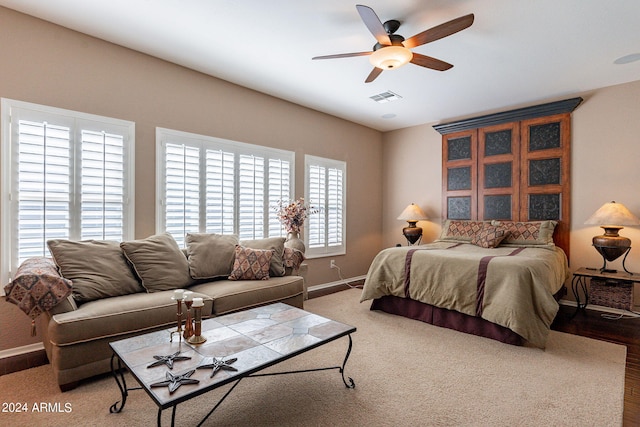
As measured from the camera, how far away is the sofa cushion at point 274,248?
3724mm

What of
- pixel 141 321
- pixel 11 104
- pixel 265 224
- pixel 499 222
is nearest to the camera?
pixel 141 321

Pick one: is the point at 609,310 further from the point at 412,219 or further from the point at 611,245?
the point at 412,219

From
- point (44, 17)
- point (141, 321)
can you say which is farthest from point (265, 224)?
point (44, 17)

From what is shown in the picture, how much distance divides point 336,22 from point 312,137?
7.95 ft

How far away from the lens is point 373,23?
2.36m

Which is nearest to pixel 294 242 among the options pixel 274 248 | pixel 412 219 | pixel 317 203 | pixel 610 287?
pixel 274 248

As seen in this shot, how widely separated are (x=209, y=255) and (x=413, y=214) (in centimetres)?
356

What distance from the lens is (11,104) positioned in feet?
8.90

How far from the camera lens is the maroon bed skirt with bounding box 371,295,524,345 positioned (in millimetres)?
3096

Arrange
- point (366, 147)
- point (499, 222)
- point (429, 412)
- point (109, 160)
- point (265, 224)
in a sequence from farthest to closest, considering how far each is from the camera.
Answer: point (366, 147) < point (499, 222) < point (265, 224) < point (109, 160) < point (429, 412)

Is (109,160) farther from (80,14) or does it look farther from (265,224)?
(265,224)

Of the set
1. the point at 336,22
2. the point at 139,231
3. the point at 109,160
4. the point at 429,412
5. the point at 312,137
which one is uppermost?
the point at 336,22

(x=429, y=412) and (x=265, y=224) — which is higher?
Result: (x=265, y=224)

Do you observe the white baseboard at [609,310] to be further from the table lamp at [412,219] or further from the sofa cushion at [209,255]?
the sofa cushion at [209,255]
